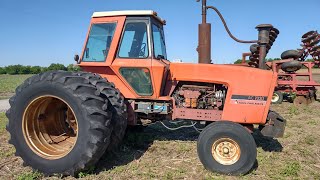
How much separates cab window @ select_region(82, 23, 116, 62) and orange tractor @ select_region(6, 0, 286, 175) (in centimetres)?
2

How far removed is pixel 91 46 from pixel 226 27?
2357 millimetres

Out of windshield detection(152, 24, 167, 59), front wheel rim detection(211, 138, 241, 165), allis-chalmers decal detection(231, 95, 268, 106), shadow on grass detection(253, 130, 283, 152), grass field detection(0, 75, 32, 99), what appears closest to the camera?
front wheel rim detection(211, 138, 241, 165)

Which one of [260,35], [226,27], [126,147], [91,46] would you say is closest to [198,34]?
[226,27]

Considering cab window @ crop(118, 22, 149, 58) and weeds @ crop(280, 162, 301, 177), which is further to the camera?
cab window @ crop(118, 22, 149, 58)

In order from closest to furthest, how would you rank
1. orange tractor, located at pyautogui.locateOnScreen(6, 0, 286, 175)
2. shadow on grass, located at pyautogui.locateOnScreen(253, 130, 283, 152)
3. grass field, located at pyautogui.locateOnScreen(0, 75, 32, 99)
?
orange tractor, located at pyautogui.locateOnScreen(6, 0, 286, 175) → shadow on grass, located at pyautogui.locateOnScreen(253, 130, 283, 152) → grass field, located at pyautogui.locateOnScreen(0, 75, 32, 99)

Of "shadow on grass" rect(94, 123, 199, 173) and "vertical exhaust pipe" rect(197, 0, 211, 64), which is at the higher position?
"vertical exhaust pipe" rect(197, 0, 211, 64)

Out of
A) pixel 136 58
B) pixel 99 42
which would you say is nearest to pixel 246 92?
pixel 136 58

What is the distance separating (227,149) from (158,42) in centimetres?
217

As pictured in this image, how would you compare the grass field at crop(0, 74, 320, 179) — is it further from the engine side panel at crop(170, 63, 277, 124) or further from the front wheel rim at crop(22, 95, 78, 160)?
the engine side panel at crop(170, 63, 277, 124)

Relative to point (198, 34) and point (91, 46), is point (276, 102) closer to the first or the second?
point (198, 34)

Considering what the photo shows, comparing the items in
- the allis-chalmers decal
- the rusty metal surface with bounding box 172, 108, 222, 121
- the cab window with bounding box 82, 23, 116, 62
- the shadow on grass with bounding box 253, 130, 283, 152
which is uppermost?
the cab window with bounding box 82, 23, 116, 62

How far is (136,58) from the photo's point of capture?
5039 millimetres

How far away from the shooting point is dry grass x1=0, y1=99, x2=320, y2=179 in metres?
4.43

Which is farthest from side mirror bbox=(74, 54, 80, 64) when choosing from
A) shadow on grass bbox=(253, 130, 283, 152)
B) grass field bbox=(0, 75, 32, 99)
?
grass field bbox=(0, 75, 32, 99)
